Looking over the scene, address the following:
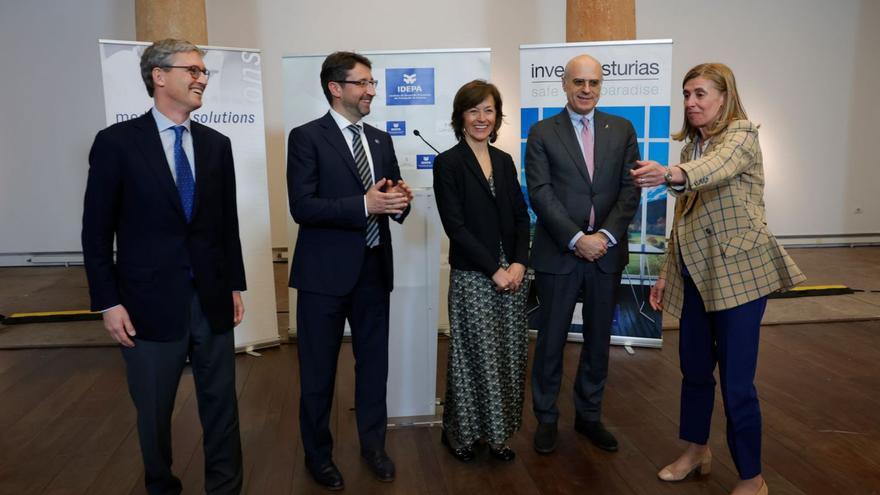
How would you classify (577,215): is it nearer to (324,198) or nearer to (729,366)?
(729,366)

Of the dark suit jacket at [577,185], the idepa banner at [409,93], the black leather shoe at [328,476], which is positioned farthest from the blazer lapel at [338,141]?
the idepa banner at [409,93]

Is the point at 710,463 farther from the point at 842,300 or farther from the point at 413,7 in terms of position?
the point at 413,7

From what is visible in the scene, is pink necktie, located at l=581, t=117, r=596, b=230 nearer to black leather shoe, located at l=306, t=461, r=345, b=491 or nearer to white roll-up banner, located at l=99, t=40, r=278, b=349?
black leather shoe, located at l=306, t=461, r=345, b=491

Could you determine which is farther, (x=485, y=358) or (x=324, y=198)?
(x=485, y=358)

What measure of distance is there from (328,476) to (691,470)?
4.84ft

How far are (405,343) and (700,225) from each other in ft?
4.83

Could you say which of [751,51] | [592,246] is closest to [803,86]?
[751,51]

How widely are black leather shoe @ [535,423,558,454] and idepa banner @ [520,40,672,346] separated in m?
1.72

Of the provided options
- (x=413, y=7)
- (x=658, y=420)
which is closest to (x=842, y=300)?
(x=658, y=420)

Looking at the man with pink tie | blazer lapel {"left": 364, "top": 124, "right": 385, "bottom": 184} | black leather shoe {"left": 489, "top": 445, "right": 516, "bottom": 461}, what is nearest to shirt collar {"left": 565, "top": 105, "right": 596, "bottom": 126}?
the man with pink tie

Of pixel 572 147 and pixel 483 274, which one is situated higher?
pixel 572 147

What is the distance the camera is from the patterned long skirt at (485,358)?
9.14ft

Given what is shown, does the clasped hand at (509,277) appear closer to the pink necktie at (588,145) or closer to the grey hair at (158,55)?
the pink necktie at (588,145)

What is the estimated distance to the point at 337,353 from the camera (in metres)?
2.69
